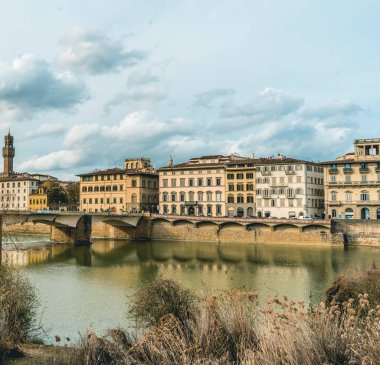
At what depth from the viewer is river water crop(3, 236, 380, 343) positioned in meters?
28.1

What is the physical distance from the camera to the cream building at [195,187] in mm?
87125

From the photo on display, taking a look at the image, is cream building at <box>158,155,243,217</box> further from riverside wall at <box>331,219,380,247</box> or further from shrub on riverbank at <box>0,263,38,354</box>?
shrub on riverbank at <box>0,263,38,354</box>

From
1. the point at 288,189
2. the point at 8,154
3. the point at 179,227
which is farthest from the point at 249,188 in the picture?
the point at 8,154

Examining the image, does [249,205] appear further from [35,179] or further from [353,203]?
[35,179]

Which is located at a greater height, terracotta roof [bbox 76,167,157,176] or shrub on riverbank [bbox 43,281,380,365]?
terracotta roof [bbox 76,167,157,176]

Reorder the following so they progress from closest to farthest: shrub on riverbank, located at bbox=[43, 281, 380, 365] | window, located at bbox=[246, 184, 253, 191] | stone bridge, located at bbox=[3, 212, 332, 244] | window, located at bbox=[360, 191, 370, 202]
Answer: shrub on riverbank, located at bbox=[43, 281, 380, 365]
stone bridge, located at bbox=[3, 212, 332, 244]
window, located at bbox=[360, 191, 370, 202]
window, located at bbox=[246, 184, 253, 191]

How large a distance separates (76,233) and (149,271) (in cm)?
3233

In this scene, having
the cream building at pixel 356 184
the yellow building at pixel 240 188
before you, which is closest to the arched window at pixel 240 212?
the yellow building at pixel 240 188

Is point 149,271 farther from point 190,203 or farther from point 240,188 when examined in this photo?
point 190,203

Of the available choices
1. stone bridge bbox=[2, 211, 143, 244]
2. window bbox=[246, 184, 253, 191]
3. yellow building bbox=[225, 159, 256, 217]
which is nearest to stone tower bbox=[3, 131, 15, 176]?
stone bridge bbox=[2, 211, 143, 244]

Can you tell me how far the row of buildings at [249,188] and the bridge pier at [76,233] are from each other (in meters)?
13.2

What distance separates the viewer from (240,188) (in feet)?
278

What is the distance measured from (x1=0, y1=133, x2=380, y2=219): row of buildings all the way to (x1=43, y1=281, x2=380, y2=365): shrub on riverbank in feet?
209

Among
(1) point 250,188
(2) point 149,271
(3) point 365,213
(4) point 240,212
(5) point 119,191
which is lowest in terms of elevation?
(2) point 149,271
